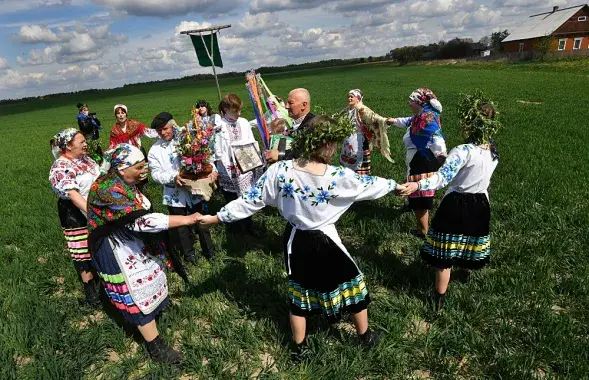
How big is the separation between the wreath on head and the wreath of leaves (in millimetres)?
1396

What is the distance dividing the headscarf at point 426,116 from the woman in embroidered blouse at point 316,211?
7.10 ft

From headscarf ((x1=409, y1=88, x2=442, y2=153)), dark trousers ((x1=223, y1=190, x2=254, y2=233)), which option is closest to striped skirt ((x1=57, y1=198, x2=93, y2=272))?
dark trousers ((x1=223, y1=190, x2=254, y2=233))

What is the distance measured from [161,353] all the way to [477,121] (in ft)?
11.7

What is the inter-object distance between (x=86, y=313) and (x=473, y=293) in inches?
170

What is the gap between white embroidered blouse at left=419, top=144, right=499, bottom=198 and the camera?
331 centimetres

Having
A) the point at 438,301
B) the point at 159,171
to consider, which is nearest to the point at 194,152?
the point at 159,171

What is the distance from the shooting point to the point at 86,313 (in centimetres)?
423

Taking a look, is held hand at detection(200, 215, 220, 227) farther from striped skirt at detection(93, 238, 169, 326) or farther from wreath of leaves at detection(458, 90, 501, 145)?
wreath of leaves at detection(458, 90, 501, 145)

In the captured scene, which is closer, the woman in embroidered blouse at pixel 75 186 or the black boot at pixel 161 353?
the black boot at pixel 161 353

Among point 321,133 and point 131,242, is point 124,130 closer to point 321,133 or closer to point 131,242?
point 131,242

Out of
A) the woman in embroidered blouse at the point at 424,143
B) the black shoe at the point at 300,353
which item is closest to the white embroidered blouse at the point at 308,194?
the black shoe at the point at 300,353

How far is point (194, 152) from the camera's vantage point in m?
4.54

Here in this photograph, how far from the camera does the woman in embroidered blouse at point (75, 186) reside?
12.4 ft

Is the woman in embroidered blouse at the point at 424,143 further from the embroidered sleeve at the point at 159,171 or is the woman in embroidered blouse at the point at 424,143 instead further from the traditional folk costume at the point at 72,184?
the traditional folk costume at the point at 72,184
